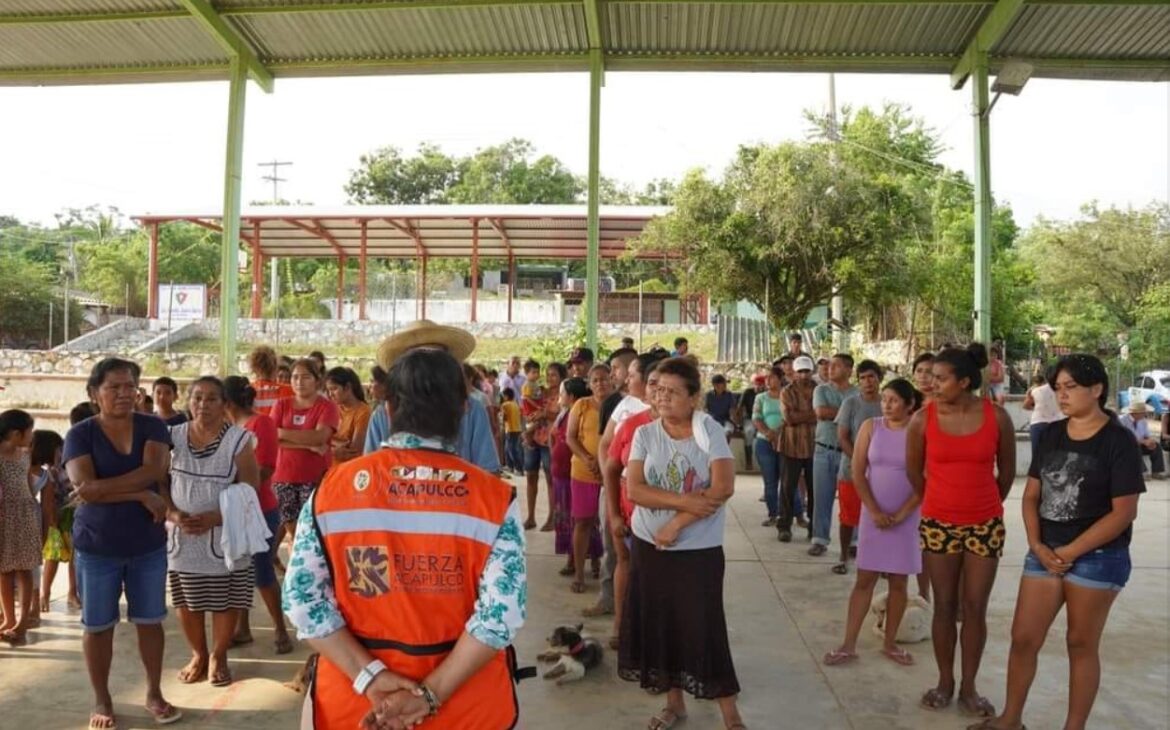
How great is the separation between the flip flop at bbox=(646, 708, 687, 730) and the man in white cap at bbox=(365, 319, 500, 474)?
1286mm

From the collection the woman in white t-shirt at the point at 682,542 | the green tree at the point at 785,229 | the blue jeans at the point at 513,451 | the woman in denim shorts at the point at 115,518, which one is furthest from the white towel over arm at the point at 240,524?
the green tree at the point at 785,229

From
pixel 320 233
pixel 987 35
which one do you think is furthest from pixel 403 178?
pixel 987 35

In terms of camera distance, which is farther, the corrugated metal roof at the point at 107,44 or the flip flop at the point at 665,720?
the corrugated metal roof at the point at 107,44

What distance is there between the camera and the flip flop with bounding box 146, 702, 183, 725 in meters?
3.69

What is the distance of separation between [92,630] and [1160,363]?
96.4ft

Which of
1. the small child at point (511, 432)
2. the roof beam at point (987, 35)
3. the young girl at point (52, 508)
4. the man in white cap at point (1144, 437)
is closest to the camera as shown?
the young girl at point (52, 508)

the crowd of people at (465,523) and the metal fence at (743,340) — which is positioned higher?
the metal fence at (743,340)

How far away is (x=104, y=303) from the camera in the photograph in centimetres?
3656

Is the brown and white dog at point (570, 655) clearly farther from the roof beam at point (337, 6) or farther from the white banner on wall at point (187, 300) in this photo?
the white banner on wall at point (187, 300)

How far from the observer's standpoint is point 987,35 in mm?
9570

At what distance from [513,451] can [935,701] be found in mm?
7477

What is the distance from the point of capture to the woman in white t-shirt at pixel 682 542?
11.4ft

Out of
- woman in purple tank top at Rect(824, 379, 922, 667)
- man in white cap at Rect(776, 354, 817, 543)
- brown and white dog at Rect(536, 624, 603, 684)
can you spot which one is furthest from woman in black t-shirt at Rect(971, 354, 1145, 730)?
man in white cap at Rect(776, 354, 817, 543)

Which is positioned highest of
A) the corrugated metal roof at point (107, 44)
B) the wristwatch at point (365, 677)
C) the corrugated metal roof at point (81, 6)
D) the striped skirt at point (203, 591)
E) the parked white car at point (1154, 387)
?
the corrugated metal roof at point (81, 6)
